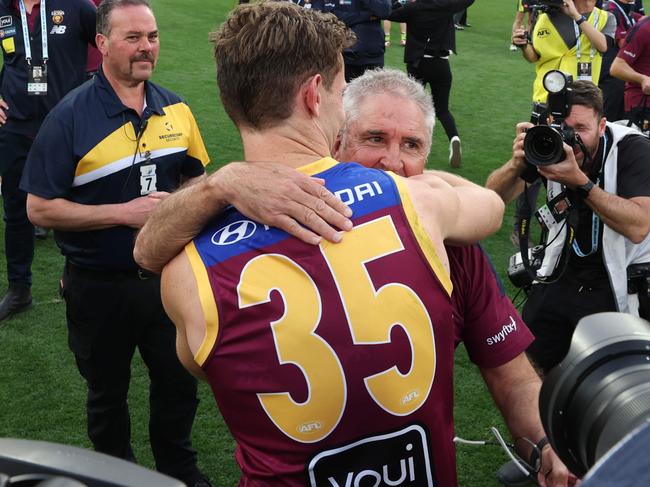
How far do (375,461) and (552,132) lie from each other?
218 centimetres

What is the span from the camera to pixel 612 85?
8.01m

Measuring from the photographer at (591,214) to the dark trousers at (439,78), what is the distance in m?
4.53

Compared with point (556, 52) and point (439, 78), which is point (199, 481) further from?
point (439, 78)

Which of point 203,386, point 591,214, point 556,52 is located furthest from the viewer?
point 556,52

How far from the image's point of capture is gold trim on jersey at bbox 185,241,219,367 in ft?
5.62

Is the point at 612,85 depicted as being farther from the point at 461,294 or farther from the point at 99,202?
the point at 461,294

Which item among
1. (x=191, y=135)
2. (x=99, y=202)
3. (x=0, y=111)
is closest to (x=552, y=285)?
(x=191, y=135)

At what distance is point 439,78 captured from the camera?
8.45 m

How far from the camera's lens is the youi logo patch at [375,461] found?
1776 mm

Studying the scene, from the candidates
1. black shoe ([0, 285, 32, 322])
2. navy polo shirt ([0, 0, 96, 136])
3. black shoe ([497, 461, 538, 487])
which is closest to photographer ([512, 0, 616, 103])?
navy polo shirt ([0, 0, 96, 136])

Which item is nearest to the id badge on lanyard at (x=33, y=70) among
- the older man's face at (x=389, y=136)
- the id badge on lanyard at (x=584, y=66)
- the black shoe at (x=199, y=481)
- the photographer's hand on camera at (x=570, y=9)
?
the black shoe at (x=199, y=481)

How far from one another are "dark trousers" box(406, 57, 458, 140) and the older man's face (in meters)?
6.15

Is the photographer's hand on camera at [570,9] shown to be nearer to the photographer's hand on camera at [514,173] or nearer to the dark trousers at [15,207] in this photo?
the photographer's hand on camera at [514,173]

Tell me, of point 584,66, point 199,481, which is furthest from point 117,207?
point 584,66
